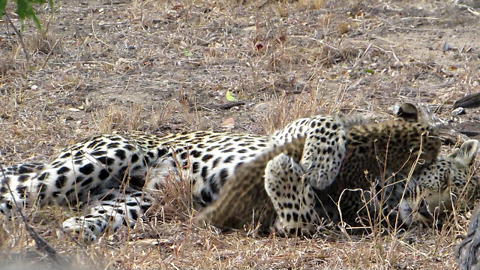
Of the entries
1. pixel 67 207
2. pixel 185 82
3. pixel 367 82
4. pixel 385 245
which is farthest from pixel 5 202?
pixel 367 82

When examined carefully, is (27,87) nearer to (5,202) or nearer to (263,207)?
(5,202)

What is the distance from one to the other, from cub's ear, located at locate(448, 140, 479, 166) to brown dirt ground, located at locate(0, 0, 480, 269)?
0.69 metres

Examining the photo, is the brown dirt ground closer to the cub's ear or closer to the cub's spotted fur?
the cub's spotted fur

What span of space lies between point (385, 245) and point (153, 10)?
711 centimetres

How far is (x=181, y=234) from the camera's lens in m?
5.56

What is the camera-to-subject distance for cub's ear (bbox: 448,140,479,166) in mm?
6035

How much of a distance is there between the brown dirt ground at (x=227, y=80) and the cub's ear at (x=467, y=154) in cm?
69

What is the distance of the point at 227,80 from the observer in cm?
910

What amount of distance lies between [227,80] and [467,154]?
3.58m

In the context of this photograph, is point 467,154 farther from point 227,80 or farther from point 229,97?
point 227,80

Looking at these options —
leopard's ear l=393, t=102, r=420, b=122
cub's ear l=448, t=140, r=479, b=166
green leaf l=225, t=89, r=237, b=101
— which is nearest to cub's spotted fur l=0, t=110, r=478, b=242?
cub's ear l=448, t=140, r=479, b=166

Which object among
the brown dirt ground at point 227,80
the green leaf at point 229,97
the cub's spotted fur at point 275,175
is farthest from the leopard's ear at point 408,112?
the green leaf at point 229,97

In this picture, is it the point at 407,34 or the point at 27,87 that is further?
the point at 407,34

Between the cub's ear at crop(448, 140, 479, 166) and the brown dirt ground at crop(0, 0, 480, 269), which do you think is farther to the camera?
the cub's ear at crop(448, 140, 479, 166)
